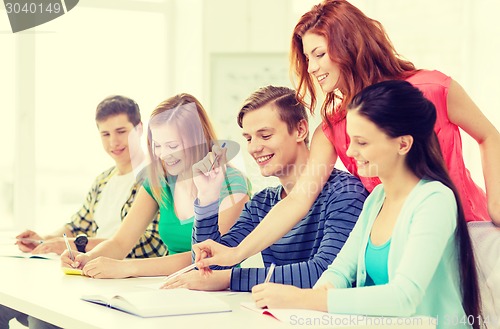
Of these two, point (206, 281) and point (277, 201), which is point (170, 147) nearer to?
point (277, 201)

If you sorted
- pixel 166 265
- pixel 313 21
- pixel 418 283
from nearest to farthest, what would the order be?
1. pixel 418 283
2. pixel 313 21
3. pixel 166 265

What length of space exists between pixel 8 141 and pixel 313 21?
10.7ft

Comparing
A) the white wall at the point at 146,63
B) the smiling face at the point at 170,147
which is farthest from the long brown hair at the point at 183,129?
the white wall at the point at 146,63

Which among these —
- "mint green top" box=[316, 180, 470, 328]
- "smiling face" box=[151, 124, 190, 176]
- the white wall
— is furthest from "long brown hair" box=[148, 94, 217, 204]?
the white wall

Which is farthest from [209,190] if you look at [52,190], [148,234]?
[52,190]

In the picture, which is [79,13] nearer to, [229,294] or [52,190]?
[52,190]

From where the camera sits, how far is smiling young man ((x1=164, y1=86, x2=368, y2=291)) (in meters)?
1.78

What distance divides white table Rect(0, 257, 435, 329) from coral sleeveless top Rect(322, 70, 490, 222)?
0.48 metres

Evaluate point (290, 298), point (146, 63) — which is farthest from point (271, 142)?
point (146, 63)

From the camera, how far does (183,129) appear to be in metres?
2.27

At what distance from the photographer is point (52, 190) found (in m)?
4.79

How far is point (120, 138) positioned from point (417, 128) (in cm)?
159

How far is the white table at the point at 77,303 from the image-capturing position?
1.36 metres

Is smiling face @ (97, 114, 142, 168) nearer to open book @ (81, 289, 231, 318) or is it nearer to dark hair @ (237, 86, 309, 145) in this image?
dark hair @ (237, 86, 309, 145)
